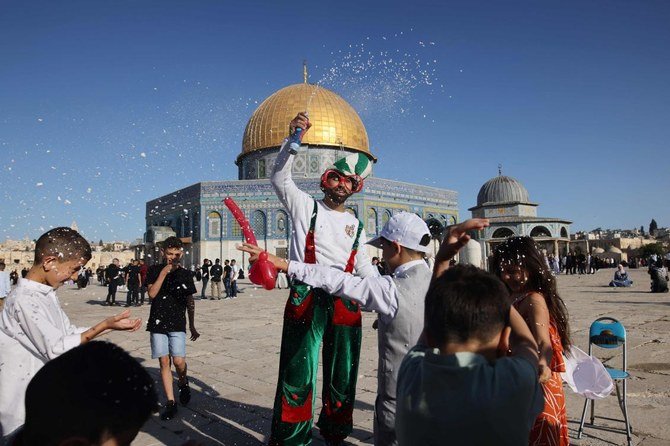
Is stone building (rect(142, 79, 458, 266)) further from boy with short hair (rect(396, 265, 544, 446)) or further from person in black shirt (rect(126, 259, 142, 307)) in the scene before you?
boy with short hair (rect(396, 265, 544, 446))

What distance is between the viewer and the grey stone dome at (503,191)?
43000 millimetres

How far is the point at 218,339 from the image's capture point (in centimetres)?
729

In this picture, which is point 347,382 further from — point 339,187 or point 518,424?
point 518,424

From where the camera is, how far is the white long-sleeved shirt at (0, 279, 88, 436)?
1946 mm

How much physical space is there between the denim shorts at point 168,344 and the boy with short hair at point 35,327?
1.75 meters

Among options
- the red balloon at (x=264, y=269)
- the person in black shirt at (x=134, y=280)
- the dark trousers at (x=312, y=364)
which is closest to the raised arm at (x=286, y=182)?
the dark trousers at (x=312, y=364)

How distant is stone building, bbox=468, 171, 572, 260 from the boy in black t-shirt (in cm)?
3731

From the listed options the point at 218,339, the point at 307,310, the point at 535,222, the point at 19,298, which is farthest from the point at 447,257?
the point at 535,222

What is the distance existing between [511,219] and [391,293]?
40.6m

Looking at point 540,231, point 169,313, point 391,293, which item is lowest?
point 169,313

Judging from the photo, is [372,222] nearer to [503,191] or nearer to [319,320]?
[503,191]

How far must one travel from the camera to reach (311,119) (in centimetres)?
3206

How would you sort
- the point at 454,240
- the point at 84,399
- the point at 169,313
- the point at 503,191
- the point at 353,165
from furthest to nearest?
the point at 503,191
the point at 169,313
the point at 353,165
the point at 454,240
the point at 84,399

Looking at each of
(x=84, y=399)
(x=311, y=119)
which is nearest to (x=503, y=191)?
(x=311, y=119)
